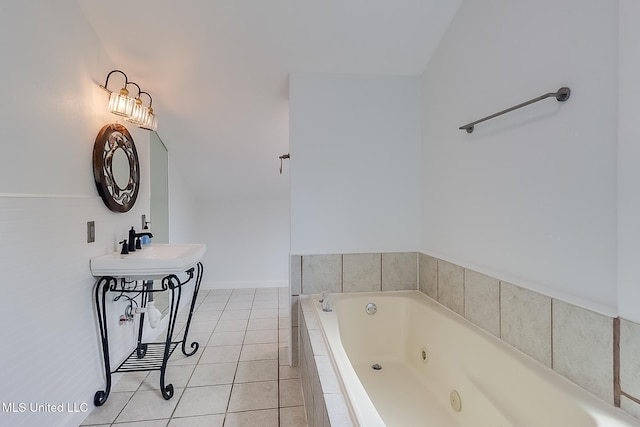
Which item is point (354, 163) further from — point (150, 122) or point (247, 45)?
point (150, 122)

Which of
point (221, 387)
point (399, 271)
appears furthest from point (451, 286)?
point (221, 387)

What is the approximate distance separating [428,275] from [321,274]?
2.32 feet

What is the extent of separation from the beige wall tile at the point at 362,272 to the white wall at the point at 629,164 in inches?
53.4

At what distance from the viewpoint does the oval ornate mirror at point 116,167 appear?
1.83 metres

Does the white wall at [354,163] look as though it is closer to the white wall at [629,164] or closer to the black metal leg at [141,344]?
the black metal leg at [141,344]

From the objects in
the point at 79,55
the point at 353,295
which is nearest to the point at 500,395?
the point at 353,295

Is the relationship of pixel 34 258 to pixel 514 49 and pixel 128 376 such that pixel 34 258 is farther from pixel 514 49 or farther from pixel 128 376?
pixel 514 49

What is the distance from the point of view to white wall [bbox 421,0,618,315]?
1009mm

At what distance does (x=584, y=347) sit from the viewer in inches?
41.6

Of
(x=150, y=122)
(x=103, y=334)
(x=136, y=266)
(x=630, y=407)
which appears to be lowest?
(x=103, y=334)

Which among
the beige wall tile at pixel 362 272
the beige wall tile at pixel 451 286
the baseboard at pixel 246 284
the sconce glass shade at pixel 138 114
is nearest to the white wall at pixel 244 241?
the baseboard at pixel 246 284

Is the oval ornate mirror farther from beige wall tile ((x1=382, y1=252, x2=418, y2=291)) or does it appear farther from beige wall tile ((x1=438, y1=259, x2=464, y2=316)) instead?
beige wall tile ((x1=438, y1=259, x2=464, y2=316))

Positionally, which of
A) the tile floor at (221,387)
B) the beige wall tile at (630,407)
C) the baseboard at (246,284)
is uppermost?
the beige wall tile at (630,407)

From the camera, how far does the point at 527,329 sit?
4.21 feet
